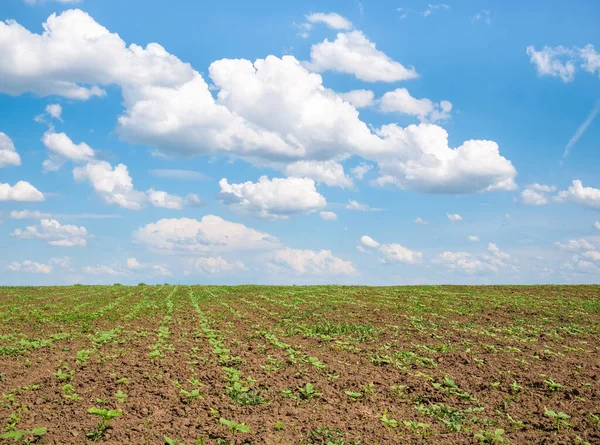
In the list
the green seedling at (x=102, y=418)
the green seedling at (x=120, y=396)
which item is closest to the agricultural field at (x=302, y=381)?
the green seedling at (x=102, y=418)

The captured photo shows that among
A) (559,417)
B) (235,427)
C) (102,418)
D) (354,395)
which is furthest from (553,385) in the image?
(102,418)

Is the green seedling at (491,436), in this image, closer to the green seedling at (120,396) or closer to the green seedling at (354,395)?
the green seedling at (354,395)

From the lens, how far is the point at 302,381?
502 inches

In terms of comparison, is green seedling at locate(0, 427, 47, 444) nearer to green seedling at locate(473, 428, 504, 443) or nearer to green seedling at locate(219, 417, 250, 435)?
green seedling at locate(219, 417, 250, 435)

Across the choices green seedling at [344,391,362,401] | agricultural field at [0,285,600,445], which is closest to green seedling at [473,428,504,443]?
agricultural field at [0,285,600,445]

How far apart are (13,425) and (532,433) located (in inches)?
390

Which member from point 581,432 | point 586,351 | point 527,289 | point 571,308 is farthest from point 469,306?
point 581,432

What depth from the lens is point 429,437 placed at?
32.1ft

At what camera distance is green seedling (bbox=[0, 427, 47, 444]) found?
8.94 m

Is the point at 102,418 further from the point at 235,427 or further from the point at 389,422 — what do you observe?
the point at 389,422

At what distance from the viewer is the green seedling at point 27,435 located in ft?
29.3

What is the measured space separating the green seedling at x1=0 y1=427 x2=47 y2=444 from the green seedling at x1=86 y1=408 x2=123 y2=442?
2.67 feet

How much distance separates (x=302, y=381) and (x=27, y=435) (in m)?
6.04

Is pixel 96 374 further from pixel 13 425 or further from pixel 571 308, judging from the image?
pixel 571 308
